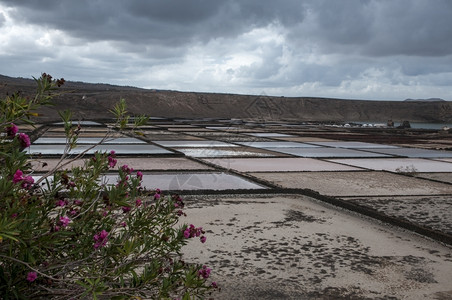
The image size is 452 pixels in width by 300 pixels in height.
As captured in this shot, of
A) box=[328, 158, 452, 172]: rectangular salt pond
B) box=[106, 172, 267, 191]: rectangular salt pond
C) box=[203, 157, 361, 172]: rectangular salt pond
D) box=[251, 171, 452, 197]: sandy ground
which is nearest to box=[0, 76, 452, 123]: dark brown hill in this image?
box=[328, 158, 452, 172]: rectangular salt pond

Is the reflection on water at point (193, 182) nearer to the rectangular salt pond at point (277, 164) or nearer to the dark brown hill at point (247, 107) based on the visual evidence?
the rectangular salt pond at point (277, 164)

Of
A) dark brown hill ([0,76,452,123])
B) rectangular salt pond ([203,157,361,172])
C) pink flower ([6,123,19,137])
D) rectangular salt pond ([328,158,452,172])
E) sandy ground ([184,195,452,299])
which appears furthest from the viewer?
dark brown hill ([0,76,452,123])

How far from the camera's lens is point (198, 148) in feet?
56.7

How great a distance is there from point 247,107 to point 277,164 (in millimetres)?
50589

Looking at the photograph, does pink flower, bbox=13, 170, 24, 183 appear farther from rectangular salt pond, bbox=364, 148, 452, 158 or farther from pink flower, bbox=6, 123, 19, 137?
rectangular salt pond, bbox=364, 148, 452, 158

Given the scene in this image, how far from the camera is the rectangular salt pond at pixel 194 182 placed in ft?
29.9

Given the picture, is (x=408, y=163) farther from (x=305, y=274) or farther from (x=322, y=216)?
(x=305, y=274)

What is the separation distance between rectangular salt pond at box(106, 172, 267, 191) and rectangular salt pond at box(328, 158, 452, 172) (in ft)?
14.4

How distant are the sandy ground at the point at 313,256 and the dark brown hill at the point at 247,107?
132ft

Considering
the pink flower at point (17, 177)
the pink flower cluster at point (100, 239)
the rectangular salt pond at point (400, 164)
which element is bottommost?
the rectangular salt pond at point (400, 164)

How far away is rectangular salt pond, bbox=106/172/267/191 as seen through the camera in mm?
9117

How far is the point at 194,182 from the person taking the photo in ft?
32.3

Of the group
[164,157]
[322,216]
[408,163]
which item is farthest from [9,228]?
[408,163]

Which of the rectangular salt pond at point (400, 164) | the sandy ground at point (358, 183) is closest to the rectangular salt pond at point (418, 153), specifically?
the rectangular salt pond at point (400, 164)
